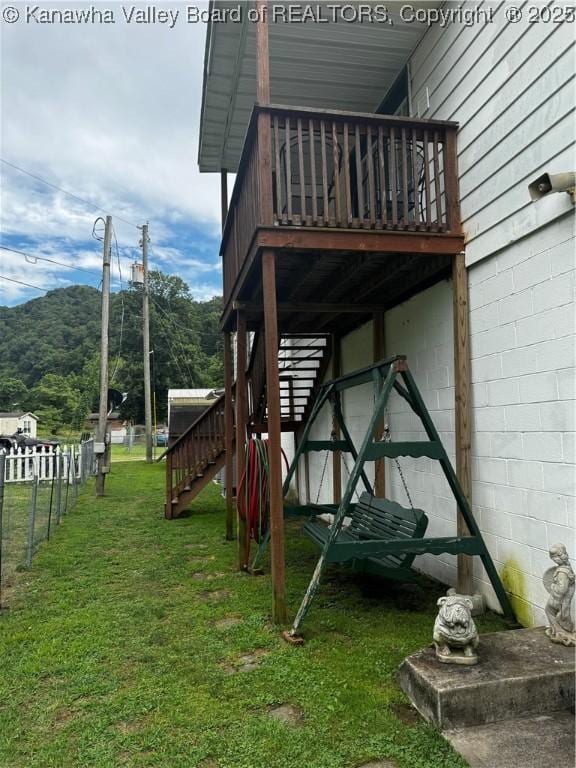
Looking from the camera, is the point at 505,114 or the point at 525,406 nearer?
the point at 525,406

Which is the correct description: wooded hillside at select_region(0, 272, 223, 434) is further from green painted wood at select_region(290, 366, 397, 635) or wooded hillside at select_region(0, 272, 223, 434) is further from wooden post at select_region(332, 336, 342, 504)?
green painted wood at select_region(290, 366, 397, 635)

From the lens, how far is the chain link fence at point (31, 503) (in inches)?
194

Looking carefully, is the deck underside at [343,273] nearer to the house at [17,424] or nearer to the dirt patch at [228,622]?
the dirt patch at [228,622]

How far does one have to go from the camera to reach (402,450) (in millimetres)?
3277

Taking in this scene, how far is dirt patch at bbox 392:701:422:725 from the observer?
2.20 meters

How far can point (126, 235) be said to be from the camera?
2208 centimetres

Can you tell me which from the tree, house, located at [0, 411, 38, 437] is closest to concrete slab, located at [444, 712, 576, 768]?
house, located at [0, 411, 38, 437]

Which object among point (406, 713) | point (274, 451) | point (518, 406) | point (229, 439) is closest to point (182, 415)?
point (229, 439)

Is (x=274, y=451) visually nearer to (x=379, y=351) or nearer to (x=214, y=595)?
(x=214, y=595)

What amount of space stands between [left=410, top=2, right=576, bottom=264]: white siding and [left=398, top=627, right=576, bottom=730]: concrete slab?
7.51ft

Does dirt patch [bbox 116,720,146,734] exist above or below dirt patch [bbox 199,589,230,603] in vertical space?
above

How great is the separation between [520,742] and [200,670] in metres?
1.59

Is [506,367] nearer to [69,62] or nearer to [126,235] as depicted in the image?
[69,62]

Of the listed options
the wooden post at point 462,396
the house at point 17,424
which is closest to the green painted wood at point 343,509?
the wooden post at point 462,396
